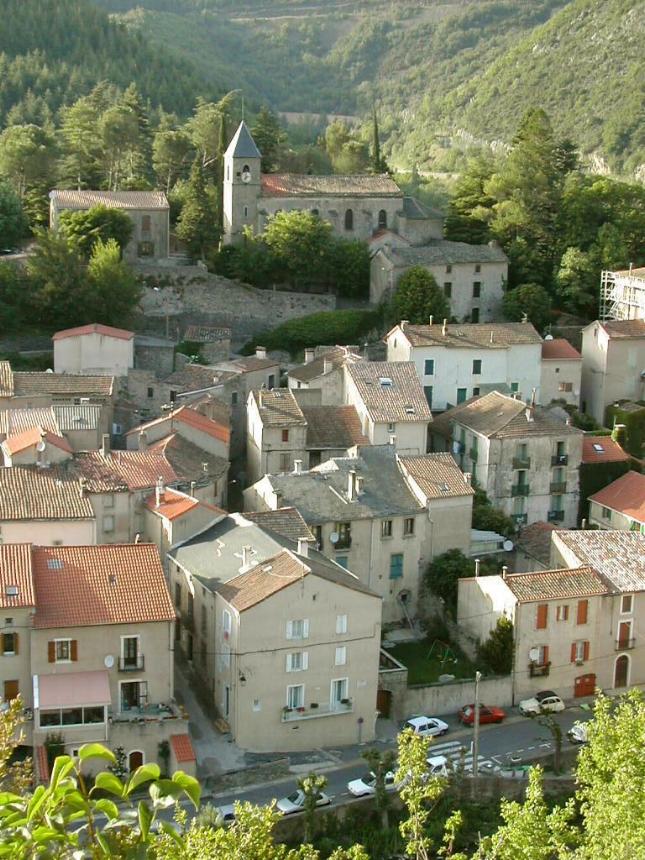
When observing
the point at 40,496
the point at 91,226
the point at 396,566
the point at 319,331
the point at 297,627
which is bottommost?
the point at 396,566

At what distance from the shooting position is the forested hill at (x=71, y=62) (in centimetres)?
9925

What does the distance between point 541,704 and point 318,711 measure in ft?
24.7

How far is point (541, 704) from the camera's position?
137 ft

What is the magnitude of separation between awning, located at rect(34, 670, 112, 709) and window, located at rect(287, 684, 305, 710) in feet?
17.8

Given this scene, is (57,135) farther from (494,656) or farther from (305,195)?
(494,656)

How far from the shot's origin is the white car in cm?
3588

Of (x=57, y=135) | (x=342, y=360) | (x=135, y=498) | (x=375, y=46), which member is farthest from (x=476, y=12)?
(x=135, y=498)

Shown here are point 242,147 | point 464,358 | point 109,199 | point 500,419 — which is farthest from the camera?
point 242,147

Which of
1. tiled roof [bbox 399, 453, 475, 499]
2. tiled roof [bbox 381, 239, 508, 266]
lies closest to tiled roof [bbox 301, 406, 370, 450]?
tiled roof [bbox 399, 453, 475, 499]

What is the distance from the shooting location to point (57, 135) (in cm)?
7956

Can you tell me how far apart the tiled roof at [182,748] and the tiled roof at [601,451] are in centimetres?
2293

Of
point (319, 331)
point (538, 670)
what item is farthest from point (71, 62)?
point (538, 670)

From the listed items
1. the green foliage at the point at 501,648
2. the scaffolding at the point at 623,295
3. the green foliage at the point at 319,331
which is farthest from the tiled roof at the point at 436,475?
the scaffolding at the point at 623,295

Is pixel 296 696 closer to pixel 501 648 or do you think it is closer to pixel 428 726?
pixel 428 726
